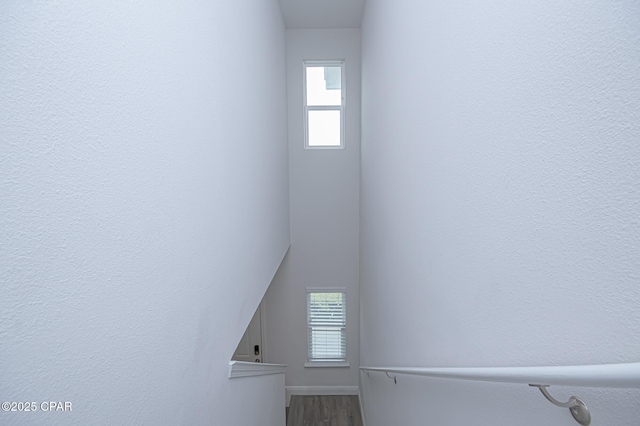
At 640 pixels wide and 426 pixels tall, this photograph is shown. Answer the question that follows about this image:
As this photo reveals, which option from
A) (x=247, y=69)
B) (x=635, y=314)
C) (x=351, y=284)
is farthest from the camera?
(x=351, y=284)

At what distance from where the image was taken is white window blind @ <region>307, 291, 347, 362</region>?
6664 mm

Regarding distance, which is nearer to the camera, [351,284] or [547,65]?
[547,65]

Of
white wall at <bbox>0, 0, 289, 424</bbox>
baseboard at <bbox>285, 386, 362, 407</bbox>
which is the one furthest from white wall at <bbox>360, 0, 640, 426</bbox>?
baseboard at <bbox>285, 386, 362, 407</bbox>

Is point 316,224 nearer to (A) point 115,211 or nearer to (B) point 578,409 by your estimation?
(A) point 115,211

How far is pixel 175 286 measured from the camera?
5.13ft

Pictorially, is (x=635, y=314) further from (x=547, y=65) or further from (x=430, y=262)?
(x=430, y=262)

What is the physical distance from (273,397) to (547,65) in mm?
4041

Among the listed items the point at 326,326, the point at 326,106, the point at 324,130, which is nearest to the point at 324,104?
the point at 326,106

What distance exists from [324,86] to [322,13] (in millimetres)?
1109

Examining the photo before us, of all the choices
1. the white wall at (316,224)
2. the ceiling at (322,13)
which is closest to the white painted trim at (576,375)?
the ceiling at (322,13)

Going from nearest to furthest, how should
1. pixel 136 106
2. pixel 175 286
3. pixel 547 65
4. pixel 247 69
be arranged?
pixel 547 65 < pixel 136 106 < pixel 175 286 < pixel 247 69

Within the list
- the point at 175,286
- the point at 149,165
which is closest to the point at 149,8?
the point at 149,165

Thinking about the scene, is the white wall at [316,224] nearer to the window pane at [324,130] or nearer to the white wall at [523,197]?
the window pane at [324,130]

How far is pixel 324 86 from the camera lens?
627cm
